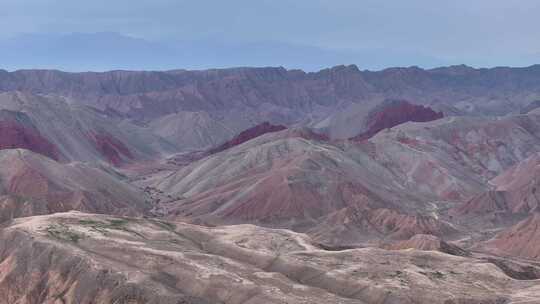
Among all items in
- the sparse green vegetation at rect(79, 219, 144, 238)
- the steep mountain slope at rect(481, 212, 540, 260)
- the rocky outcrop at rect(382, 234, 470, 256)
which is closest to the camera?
the sparse green vegetation at rect(79, 219, 144, 238)

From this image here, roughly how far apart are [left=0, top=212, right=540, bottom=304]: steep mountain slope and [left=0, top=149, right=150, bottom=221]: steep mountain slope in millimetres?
44223

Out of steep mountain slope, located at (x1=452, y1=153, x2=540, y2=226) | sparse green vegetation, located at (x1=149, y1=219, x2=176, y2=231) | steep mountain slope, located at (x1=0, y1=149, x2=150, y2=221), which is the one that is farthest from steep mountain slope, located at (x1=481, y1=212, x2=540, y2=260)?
steep mountain slope, located at (x1=0, y1=149, x2=150, y2=221)

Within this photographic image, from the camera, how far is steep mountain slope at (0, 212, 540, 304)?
2368 inches

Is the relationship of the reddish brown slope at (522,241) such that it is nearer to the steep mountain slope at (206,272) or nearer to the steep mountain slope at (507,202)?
the steep mountain slope at (507,202)

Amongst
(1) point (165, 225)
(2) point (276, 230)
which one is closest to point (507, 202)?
(2) point (276, 230)

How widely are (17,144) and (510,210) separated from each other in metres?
124

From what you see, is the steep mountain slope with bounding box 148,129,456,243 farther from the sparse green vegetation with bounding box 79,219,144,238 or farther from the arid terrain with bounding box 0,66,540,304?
the sparse green vegetation with bounding box 79,219,144,238

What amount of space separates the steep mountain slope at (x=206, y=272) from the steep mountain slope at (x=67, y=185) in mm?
44223

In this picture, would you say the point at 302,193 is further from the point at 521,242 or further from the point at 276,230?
the point at 276,230

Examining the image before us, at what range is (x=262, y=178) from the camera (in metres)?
156

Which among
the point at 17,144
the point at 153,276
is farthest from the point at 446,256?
the point at 17,144

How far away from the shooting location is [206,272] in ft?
208

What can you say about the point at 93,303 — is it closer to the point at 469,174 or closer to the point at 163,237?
the point at 163,237

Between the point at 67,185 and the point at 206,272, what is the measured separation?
8404 centimetres
